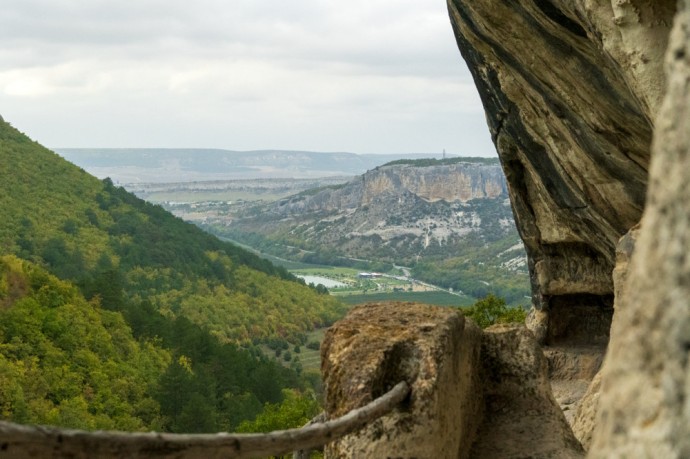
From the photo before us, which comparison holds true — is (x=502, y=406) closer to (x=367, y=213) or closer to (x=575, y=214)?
(x=575, y=214)

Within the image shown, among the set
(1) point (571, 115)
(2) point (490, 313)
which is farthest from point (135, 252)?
(1) point (571, 115)

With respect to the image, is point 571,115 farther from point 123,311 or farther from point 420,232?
point 420,232

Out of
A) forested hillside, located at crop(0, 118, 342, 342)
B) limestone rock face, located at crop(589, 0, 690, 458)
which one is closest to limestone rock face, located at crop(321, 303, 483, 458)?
limestone rock face, located at crop(589, 0, 690, 458)

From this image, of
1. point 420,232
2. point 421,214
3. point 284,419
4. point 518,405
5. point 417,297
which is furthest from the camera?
point 421,214

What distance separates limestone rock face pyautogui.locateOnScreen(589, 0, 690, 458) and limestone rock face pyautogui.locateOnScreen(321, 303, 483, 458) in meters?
3.82

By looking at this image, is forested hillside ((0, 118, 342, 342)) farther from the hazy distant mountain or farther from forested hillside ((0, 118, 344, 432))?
the hazy distant mountain

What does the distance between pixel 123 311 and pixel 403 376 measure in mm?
58664

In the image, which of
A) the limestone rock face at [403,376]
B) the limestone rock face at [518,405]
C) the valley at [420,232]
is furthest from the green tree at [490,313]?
the valley at [420,232]

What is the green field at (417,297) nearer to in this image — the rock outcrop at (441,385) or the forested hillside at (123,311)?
the forested hillside at (123,311)

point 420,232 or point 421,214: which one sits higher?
point 421,214

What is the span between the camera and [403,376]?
7.44m

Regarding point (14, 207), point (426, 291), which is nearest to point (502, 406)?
point (14, 207)

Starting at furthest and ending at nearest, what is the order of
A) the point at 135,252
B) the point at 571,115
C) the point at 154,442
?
the point at 135,252
the point at 571,115
the point at 154,442

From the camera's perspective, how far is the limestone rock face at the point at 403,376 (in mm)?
7117
